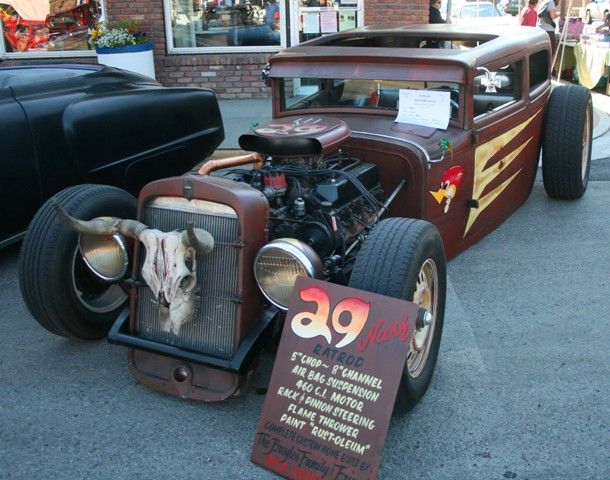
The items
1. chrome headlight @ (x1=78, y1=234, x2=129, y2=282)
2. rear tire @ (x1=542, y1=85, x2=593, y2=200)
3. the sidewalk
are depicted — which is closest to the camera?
chrome headlight @ (x1=78, y1=234, x2=129, y2=282)

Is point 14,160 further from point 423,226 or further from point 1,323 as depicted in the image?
point 423,226

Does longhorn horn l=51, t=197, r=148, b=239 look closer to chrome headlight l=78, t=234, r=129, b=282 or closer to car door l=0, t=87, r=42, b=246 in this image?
chrome headlight l=78, t=234, r=129, b=282

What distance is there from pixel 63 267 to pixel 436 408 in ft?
5.75

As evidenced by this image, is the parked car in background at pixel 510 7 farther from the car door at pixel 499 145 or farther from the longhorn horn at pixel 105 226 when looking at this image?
the longhorn horn at pixel 105 226

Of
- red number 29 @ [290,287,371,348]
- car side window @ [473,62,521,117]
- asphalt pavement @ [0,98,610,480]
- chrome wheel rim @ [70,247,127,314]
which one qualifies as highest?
car side window @ [473,62,521,117]

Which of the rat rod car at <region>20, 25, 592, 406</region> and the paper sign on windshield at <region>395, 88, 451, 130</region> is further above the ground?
the paper sign on windshield at <region>395, 88, 451, 130</region>

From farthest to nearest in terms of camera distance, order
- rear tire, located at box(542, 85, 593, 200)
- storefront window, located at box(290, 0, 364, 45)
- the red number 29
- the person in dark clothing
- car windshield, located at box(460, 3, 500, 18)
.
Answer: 1. car windshield, located at box(460, 3, 500, 18)
2. the person in dark clothing
3. storefront window, located at box(290, 0, 364, 45)
4. rear tire, located at box(542, 85, 593, 200)
5. the red number 29

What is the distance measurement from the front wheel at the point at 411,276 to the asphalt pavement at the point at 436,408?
0.17 metres

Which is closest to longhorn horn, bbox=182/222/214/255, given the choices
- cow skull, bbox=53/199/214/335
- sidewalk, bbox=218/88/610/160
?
cow skull, bbox=53/199/214/335

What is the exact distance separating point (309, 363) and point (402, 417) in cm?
59

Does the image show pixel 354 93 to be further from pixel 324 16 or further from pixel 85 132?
pixel 324 16

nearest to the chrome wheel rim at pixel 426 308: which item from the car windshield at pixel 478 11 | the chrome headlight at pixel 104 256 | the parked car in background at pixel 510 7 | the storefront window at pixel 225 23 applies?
the chrome headlight at pixel 104 256

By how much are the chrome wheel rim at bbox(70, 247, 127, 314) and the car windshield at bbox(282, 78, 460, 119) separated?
1630mm

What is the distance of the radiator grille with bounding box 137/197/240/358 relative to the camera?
9.48 ft
